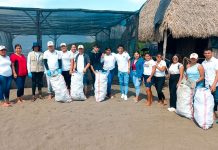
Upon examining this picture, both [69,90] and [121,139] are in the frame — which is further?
[69,90]

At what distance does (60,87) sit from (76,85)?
437 millimetres

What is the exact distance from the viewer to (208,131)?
5109 millimetres

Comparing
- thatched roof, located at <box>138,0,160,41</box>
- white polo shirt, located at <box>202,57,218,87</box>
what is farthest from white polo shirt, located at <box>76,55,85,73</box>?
thatched roof, located at <box>138,0,160,41</box>

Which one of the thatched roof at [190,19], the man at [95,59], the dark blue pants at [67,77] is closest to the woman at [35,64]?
the dark blue pants at [67,77]

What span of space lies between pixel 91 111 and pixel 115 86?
11.5 feet

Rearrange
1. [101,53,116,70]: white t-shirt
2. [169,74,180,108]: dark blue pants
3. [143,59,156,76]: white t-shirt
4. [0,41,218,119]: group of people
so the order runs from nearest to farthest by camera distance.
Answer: [0,41,218,119]: group of people < [169,74,180,108]: dark blue pants < [143,59,156,76]: white t-shirt < [101,53,116,70]: white t-shirt

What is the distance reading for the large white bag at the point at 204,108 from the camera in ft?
17.1

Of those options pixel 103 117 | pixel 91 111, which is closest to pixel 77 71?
pixel 91 111

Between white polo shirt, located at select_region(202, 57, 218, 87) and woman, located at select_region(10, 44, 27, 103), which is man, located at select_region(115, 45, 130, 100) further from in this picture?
woman, located at select_region(10, 44, 27, 103)

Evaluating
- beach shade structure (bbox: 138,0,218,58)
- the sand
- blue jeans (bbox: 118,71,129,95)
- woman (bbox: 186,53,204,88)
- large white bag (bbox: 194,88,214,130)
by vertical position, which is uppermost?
beach shade structure (bbox: 138,0,218,58)

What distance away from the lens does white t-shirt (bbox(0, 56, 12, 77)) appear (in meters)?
6.44

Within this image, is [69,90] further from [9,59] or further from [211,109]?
[211,109]

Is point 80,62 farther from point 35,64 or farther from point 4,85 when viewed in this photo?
point 4,85

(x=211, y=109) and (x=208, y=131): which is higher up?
(x=211, y=109)
